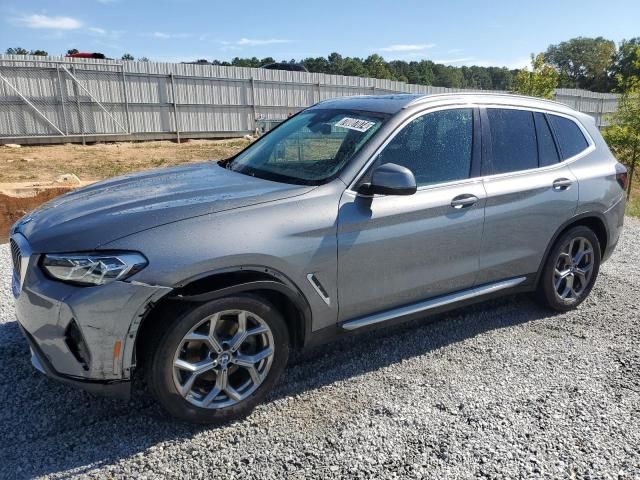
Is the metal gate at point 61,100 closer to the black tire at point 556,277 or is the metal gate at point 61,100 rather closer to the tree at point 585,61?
the black tire at point 556,277

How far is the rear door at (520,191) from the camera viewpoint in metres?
3.88

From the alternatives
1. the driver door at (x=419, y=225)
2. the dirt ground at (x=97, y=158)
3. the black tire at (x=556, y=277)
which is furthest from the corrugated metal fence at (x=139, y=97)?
the driver door at (x=419, y=225)

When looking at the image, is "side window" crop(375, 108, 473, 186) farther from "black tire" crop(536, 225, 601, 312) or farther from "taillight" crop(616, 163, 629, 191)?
"taillight" crop(616, 163, 629, 191)

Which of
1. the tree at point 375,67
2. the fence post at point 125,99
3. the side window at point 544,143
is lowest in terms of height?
the side window at point 544,143

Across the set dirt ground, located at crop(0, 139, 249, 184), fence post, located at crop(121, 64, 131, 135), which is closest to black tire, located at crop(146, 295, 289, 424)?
dirt ground, located at crop(0, 139, 249, 184)

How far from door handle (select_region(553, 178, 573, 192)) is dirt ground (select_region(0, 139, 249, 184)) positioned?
36.8 ft

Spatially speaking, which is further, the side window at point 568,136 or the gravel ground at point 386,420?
the side window at point 568,136

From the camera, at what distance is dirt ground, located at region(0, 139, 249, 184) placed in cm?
1395

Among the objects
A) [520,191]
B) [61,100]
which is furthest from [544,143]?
[61,100]

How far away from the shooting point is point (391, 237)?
333 centimetres

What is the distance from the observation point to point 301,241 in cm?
300

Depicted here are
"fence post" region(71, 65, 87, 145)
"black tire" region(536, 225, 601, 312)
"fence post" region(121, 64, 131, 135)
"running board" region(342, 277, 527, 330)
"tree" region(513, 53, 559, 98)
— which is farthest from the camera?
"fence post" region(121, 64, 131, 135)

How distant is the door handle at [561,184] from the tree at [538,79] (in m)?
15.3

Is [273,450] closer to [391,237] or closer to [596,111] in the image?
[391,237]
